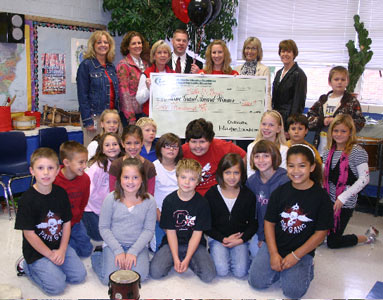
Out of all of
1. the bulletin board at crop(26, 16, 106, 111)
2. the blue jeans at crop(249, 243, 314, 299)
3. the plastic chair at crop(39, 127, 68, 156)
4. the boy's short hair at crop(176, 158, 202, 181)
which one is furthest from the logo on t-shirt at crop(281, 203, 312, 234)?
the bulletin board at crop(26, 16, 106, 111)

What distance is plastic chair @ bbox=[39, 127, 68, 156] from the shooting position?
4273 mm

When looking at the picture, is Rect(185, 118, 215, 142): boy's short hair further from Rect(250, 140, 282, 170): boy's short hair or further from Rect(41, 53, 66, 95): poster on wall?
Rect(41, 53, 66, 95): poster on wall

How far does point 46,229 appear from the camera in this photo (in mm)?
2592

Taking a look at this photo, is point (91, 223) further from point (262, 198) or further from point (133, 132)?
point (262, 198)

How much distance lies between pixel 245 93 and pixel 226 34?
2127 millimetres

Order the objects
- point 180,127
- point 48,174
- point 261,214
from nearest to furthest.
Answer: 1. point 48,174
2. point 261,214
3. point 180,127

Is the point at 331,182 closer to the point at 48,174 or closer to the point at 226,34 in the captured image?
the point at 48,174

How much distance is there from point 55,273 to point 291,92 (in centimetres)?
269

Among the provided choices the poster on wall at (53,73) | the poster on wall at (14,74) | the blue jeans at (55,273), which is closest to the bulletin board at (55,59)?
the poster on wall at (53,73)

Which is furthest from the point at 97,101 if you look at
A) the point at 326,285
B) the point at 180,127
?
the point at 326,285

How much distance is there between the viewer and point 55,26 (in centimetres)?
503

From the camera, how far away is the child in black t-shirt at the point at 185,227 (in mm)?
2762

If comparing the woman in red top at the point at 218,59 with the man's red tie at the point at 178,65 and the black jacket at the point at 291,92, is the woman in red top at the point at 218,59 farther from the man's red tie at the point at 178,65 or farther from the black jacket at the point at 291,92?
the black jacket at the point at 291,92

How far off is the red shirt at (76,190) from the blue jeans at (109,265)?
39 centimetres
